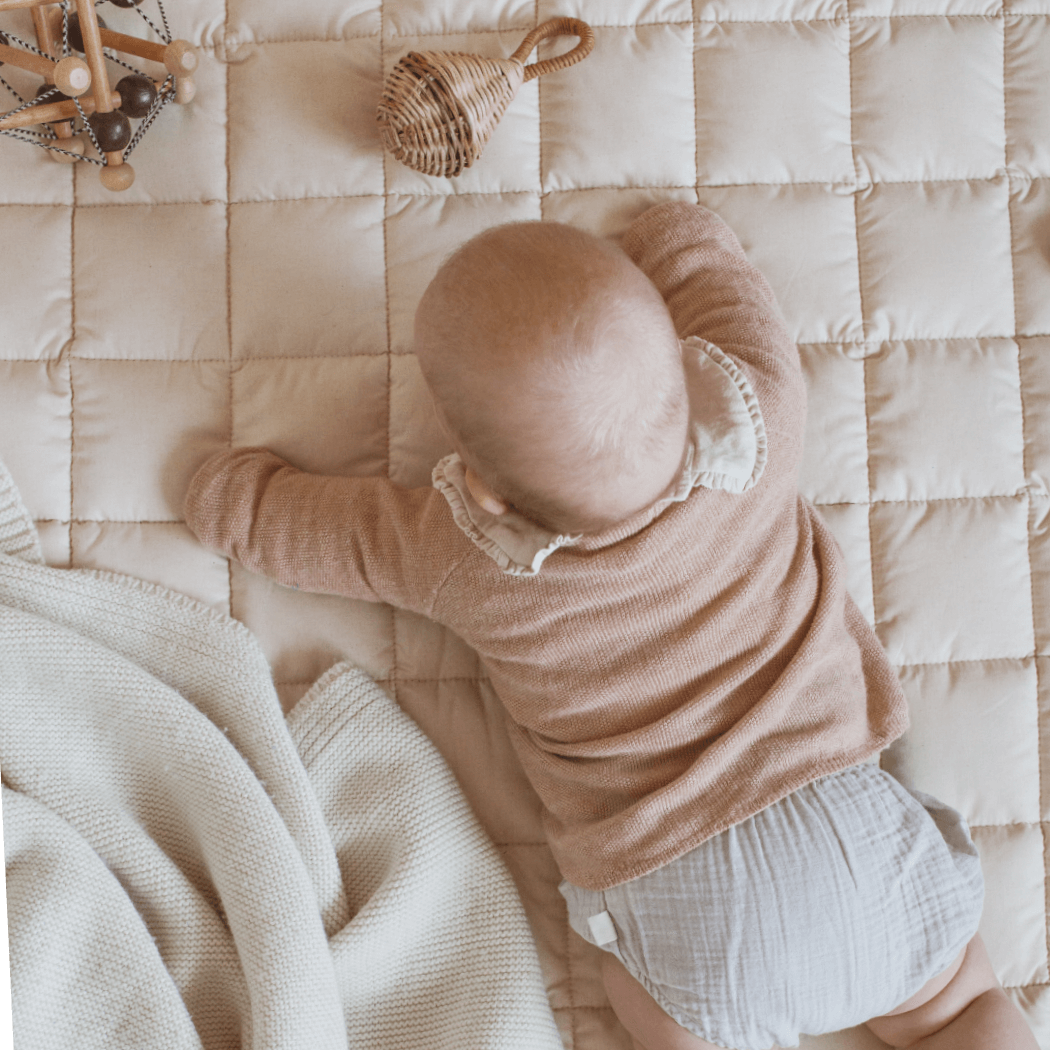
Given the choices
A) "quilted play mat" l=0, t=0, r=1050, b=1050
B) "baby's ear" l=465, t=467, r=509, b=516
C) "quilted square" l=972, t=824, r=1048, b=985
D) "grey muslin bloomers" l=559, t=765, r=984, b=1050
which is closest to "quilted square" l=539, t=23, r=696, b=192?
"quilted play mat" l=0, t=0, r=1050, b=1050

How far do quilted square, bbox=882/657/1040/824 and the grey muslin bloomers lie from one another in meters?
0.10

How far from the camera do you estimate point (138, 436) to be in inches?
37.9

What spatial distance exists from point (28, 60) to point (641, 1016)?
101 cm

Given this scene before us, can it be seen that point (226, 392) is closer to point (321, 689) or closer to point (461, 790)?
point (321, 689)

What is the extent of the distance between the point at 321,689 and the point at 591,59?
678mm

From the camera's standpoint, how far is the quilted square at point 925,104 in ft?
3.25

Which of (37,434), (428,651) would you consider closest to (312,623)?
(428,651)

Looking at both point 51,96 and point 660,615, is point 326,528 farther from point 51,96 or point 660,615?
point 51,96

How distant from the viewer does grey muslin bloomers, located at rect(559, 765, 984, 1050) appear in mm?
800

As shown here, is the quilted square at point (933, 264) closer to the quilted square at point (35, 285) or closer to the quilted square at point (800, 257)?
the quilted square at point (800, 257)

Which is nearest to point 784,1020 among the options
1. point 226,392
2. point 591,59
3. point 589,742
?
point 589,742

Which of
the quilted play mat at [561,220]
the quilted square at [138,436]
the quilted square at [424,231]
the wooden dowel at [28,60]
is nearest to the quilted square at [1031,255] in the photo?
the quilted play mat at [561,220]

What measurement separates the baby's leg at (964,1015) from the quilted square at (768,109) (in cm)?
76

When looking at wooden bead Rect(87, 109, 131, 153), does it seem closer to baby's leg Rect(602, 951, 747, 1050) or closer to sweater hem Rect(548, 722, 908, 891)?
sweater hem Rect(548, 722, 908, 891)
